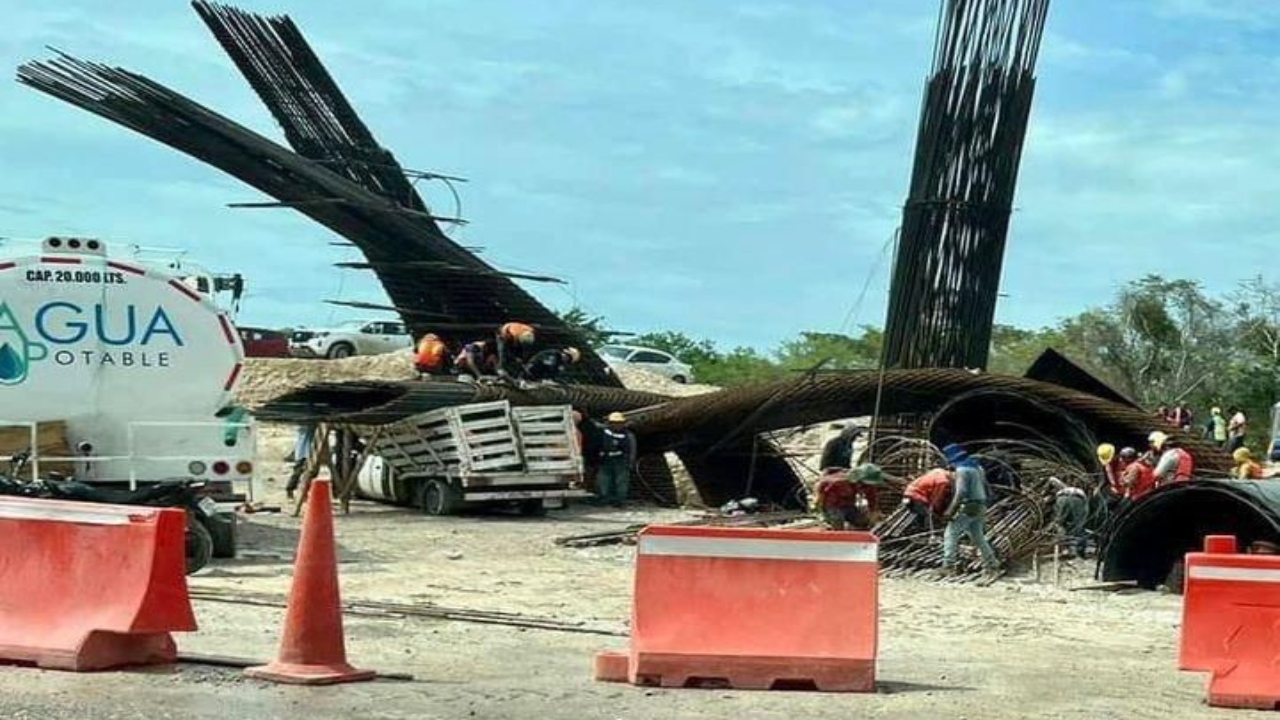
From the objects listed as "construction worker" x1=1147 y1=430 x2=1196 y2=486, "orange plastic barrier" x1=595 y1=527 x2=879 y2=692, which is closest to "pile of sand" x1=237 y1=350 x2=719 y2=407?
"construction worker" x1=1147 y1=430 x2=1196 y2=486

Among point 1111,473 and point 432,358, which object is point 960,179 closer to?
point 1111,473

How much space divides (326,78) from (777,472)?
11786 millimetres

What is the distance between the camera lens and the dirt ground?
9195 millimetres

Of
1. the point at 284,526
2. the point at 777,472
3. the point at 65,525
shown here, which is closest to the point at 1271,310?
the point at 777,472

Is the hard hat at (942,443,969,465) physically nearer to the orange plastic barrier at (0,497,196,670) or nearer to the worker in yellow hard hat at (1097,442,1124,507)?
the worker in yellow hard hat at (1097,442,1124,507)

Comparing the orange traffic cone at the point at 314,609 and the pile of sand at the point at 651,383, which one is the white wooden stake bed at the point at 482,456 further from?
the orange traffic cone at the point at 314,609

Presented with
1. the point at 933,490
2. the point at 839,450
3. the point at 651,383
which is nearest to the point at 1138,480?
the point at 933,490

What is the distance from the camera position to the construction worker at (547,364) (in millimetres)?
28141

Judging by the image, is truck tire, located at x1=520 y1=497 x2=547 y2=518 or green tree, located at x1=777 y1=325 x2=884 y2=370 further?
green tree, located at x1=777 y1=325 x2=884 y2=370

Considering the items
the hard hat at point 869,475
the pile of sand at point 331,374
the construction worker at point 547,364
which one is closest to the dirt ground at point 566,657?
the hard hat at point 869,475

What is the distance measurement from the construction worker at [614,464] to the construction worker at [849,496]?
6700 millimetres

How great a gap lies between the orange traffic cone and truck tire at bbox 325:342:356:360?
3850cm

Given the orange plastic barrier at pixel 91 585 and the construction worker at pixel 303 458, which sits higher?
the construction worker at pixel 303 458

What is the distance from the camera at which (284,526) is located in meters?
22.0
